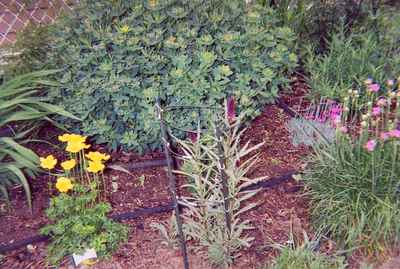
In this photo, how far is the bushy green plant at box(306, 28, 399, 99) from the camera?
3.22 m

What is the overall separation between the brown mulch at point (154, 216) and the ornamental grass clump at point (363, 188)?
0.67 feet

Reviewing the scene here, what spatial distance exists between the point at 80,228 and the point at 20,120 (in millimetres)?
940

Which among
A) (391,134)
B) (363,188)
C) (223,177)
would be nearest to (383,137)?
(391,134)

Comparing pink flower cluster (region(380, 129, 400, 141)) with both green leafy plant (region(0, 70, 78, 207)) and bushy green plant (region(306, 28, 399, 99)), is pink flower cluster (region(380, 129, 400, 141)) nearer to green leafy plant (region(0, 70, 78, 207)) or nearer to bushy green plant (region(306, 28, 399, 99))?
bushy green plant (region(306, 28, 399, 99))

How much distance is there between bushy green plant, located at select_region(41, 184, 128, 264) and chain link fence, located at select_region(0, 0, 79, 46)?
248 centimetres

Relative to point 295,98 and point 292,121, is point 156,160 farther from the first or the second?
point 295,98

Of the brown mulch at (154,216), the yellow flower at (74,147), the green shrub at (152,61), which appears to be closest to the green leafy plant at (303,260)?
the brown mulch at (154,216)

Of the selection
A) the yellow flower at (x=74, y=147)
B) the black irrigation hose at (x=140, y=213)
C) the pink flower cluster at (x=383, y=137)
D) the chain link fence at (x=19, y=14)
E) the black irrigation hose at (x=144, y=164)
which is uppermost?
the chain link fence at (x=19, y=14)

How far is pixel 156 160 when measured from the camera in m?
2.88

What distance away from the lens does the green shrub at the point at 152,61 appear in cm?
257

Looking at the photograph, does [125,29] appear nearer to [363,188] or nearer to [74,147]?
[74,147]

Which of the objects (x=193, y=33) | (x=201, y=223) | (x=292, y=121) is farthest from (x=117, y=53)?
(x=292, y=121)

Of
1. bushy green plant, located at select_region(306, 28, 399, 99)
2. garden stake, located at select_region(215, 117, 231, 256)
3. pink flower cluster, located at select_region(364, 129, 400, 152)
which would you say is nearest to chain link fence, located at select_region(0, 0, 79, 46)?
bushy green plant, located at select_region(306, 28, 399, 99)

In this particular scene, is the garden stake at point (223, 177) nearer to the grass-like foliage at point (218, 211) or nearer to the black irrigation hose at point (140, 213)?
the grass-like foliage at point (218, 211)
